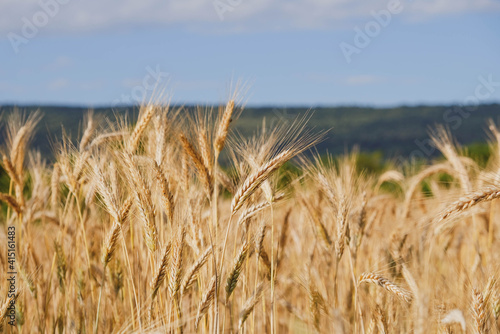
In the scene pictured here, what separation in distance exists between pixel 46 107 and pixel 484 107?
44.3 m

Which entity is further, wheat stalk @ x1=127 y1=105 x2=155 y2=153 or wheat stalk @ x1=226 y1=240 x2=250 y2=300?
wheat stalk @ x1=127 y1=105 x2=155 y2=153

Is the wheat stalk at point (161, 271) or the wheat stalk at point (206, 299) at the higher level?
the wheat stalk at point (161, 271)

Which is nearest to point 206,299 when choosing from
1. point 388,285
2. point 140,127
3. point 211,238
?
point 211,238

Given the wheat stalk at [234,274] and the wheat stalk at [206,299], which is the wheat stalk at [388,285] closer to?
the wheat stalk at [234,274]

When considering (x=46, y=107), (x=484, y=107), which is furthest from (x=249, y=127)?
(x=484, y=107)

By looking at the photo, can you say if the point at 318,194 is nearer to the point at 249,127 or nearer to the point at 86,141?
the point at 86,141

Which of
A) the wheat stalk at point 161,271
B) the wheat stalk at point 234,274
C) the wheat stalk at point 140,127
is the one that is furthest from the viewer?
the wheat stalk at point 140,127

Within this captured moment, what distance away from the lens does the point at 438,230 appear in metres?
3.52

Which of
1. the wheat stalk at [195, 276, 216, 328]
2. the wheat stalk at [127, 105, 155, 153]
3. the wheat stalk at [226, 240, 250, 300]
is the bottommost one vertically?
the wheat stalk at [195, 276, 216, 328]

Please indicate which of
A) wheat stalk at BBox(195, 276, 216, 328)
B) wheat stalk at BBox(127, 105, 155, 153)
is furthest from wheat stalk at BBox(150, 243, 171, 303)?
wheat stalk at BBox(127, 105, 155, 153)

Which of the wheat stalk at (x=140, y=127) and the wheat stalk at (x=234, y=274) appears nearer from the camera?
the wheat stalk at (x=234, y=274)

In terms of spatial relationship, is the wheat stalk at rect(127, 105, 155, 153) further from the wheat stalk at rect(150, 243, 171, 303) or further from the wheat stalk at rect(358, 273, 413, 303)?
the wheat stalk at rect(358, 273, 413, 303)

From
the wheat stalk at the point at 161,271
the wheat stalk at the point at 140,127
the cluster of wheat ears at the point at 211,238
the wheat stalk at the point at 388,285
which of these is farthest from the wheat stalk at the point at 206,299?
the wheat stalk at the point at 140,127

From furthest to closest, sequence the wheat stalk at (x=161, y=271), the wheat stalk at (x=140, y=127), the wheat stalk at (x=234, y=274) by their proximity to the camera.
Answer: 1. the wheat stalk at (x=140, y=127)
2. the wheat stalk at (x=234, y=274)
3. the wheat stalk at (x=161, y=271)
